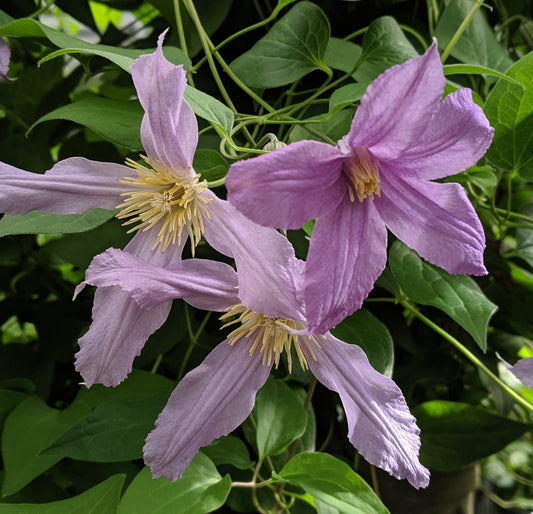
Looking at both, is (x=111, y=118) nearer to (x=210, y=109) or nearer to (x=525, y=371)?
(x=210, y=109)

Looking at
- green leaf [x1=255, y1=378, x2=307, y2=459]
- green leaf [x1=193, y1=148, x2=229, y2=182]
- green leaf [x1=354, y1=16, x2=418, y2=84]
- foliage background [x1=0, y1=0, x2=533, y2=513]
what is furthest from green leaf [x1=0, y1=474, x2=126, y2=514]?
green leaf [x1=354, y1=16, x2=418, y2=84]

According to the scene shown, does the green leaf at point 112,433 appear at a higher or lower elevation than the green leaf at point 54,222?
lower

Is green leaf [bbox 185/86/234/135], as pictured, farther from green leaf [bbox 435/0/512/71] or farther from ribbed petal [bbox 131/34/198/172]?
green leaf [bbox 435/0/512/71]

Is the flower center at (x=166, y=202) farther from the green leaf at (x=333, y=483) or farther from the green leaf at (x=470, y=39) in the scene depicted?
the green leaf at (x=470, y=39)

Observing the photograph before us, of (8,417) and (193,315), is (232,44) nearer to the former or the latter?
(193,315)

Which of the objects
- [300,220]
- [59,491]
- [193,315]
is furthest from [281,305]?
[59,491]

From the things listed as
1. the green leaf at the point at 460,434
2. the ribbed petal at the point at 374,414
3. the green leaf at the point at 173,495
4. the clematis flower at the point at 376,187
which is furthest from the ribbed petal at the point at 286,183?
the green leaf at the point at 460,434

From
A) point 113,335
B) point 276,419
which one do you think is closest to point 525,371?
point 276,419
